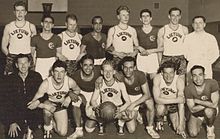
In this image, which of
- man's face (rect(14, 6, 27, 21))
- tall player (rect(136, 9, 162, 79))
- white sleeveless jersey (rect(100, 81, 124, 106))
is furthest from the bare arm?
tall player (rect(136, 9, 162, 79))

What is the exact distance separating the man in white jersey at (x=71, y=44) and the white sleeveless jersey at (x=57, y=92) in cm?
18

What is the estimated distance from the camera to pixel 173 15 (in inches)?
134

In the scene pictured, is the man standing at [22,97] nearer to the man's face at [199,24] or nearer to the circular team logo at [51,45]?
the circular team logo at [51,45]

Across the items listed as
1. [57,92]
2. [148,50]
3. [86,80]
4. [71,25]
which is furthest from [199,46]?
[57,92]

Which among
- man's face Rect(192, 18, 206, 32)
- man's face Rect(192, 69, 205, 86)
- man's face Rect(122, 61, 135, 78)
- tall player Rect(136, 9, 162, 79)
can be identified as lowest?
man's face Rect(192, 69, 205, 86)

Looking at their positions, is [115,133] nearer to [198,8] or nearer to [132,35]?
[132,35]

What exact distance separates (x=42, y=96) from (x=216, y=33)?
1.48m

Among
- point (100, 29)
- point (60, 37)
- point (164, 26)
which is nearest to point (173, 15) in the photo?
point (164, 26)

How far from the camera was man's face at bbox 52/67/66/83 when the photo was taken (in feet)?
10.7

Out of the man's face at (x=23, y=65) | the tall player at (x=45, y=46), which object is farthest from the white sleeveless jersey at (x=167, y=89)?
Answer: the man's face at (x=23, y=65)

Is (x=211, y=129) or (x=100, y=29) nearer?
Answer: (x=211, y=129)

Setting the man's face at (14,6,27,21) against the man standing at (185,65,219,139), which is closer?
the man standing at (185,65,219,139)

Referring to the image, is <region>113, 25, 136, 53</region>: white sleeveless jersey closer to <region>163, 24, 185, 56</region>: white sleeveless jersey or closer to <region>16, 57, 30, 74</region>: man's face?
<region>163, 24, 185, 56</region>: white sleeveless jersey

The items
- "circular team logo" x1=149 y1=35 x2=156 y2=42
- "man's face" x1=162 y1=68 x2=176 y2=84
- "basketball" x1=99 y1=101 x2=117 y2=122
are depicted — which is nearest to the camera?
"basketball" x1=99 y1=101 x2=117 y2=122
